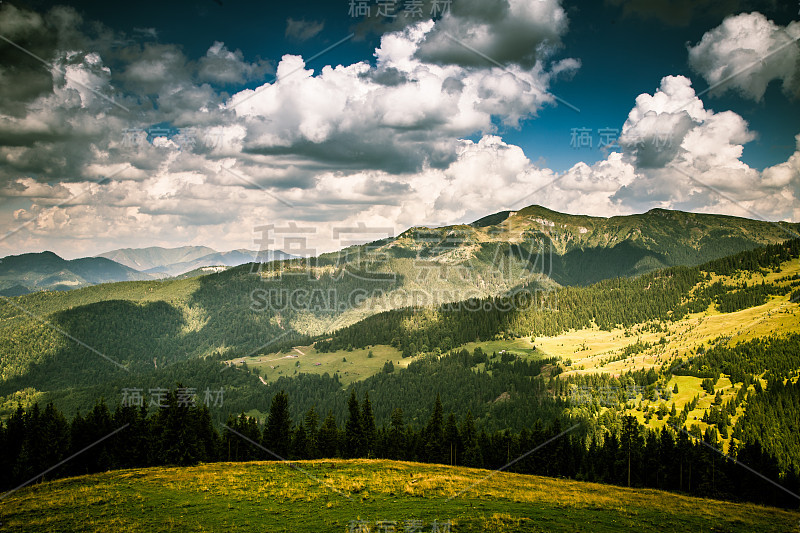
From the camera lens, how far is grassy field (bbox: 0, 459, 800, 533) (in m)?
27.1

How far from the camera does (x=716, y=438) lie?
105125 millimetres

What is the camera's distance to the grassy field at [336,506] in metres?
27.1

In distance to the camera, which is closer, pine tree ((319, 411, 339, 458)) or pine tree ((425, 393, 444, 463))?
pine tree ((425, 393, 444, 463))

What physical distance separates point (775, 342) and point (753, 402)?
55.3 m

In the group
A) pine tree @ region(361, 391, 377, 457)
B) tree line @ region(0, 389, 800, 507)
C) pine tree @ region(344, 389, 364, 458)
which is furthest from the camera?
pine tree @ region(361, 391, 377, 457)

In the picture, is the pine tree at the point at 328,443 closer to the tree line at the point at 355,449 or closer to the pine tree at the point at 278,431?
the tree line at the point at 355,449

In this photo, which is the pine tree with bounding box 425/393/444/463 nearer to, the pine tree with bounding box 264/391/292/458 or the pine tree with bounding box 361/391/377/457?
the pine tree with bounding box 361/391/377/457

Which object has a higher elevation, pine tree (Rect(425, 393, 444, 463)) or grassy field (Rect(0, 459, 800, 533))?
grassy field (Rect(0, 459, 800, 533))

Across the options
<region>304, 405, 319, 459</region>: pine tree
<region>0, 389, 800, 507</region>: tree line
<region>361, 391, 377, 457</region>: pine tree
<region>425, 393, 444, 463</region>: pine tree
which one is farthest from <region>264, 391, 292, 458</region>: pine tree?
<region>425, 393, 444, 463</region>: pine tree

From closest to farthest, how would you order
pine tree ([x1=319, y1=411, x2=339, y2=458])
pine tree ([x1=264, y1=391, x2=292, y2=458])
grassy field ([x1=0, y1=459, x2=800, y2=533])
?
grassy field ([x1=0, y1=459, x2=800, y2=533]) → pine tree ([x1=264, y1=391, x2=292, y2=458]) → pine tree ([x1=319, y1=411, x2=339, y2=458])

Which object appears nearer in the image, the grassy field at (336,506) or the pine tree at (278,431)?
the grassy field at (336,506)

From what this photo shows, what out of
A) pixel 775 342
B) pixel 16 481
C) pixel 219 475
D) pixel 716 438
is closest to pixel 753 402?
pixel 716 438

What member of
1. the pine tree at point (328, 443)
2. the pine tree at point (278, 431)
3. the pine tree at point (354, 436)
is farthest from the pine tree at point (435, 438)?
the pine tree at point (278, 431)

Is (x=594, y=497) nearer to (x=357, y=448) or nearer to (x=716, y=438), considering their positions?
(x=357, y=448)
